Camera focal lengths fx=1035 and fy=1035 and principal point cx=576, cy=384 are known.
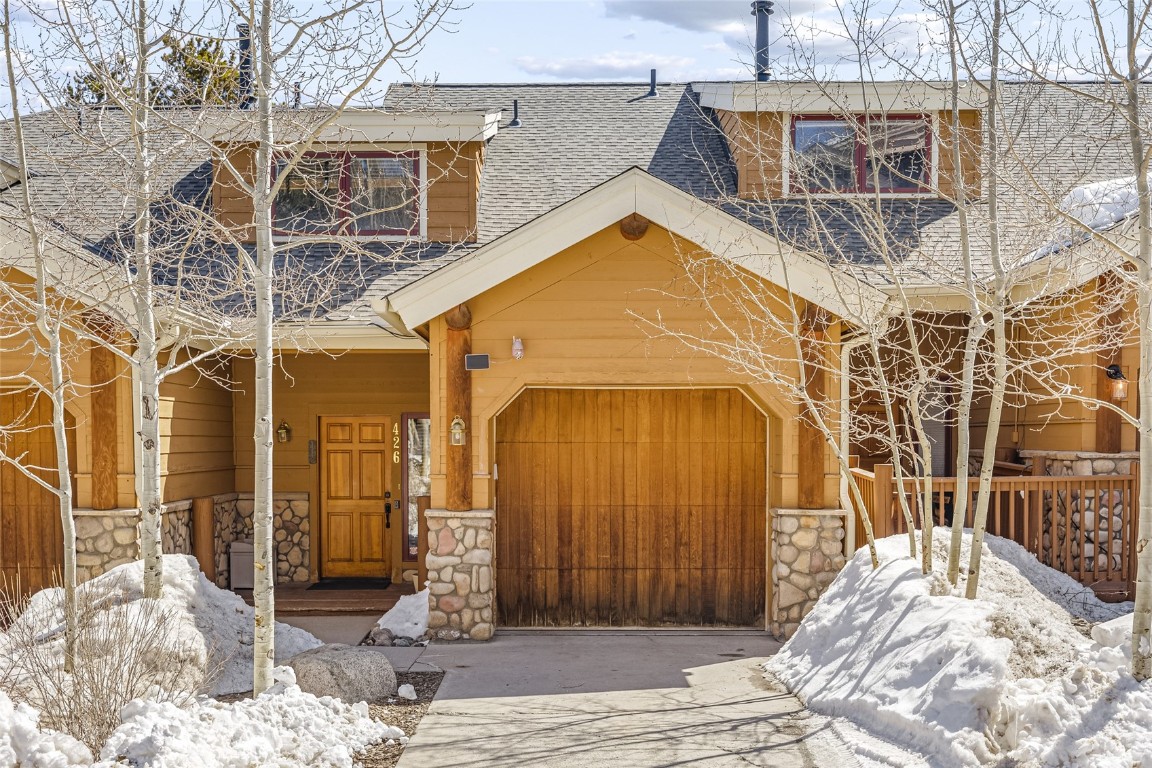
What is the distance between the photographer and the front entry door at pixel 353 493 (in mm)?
12773

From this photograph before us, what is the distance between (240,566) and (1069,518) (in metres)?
8.98

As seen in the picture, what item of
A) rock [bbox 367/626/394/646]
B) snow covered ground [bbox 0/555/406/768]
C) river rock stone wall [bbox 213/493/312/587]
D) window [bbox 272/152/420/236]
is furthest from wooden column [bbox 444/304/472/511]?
river rock stone wall [bbox 213/493/312/587]

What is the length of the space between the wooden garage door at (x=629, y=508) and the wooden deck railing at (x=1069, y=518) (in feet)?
4.16

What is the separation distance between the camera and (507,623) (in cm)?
1016

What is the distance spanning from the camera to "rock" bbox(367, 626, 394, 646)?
9.26 m

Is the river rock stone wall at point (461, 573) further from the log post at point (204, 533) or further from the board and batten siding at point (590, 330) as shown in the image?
the log post at point (204, 533)

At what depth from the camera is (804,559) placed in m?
9.41

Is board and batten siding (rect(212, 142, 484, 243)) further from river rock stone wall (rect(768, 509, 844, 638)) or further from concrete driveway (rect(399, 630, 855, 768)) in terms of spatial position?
river rock stone wall (rect(768, 509, 844, 638))

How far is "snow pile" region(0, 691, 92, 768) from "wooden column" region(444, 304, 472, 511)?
15.4ft

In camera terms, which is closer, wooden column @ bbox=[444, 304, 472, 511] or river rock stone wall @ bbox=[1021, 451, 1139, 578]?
river rock stone wall @ bbox=[1021, 451, 1139, 578]

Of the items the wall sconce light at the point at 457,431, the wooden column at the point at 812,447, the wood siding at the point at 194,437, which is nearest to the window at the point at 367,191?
the wood siding at the point at 194,437

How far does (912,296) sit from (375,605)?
627cm

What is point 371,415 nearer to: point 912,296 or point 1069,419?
point 912,296

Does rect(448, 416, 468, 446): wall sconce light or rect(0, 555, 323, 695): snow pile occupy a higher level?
rect(448, 416, 468, 446): wall sconce light
